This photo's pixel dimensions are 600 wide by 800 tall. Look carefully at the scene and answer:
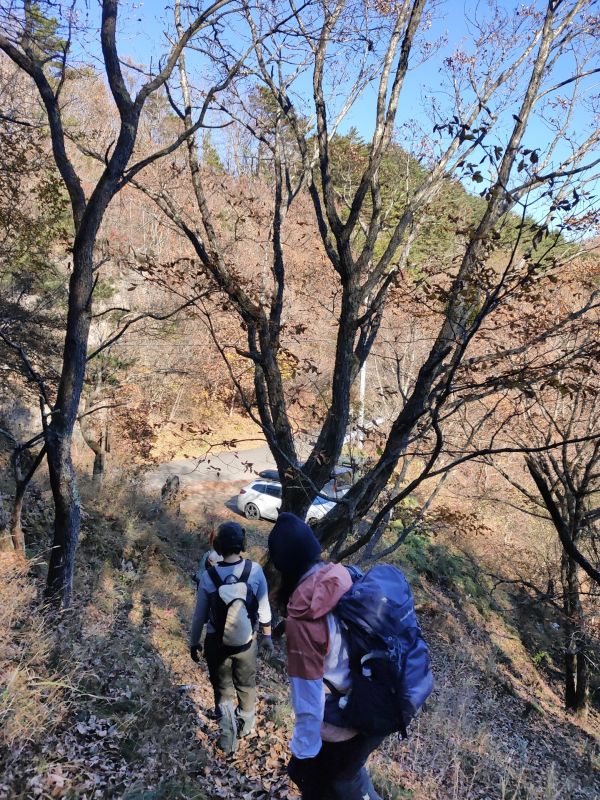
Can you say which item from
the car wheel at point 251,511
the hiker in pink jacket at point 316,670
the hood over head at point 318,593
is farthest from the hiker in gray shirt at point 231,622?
the car wheel at point 251,511

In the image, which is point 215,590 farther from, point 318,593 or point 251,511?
point 251,511

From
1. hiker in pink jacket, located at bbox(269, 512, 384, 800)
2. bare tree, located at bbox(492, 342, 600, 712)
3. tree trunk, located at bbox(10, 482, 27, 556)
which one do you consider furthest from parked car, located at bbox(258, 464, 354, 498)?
hiker in pink jacket, located at bbox(269, 512, 384, 800)

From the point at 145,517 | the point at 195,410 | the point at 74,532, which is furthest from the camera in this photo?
the point at 195,410

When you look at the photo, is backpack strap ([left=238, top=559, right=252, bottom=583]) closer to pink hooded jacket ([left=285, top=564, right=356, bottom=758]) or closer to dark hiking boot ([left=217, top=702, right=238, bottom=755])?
dark hiking boot ([left=217, top=702, right=238, bottom=755])

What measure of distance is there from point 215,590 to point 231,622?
25cm

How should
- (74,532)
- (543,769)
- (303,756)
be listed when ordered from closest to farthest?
(303,756) < (74,532) < (543,769)

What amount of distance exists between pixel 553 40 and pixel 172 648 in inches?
303

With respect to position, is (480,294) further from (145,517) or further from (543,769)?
(145,517)

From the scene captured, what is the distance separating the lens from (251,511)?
56.6 ft

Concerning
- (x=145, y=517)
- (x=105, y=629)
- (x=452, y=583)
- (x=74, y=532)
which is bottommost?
(x=452, y=583)

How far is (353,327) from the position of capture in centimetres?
553

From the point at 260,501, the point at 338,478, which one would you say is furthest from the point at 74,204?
the point at 260,501

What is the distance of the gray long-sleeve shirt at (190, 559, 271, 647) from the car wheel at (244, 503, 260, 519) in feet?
43.8

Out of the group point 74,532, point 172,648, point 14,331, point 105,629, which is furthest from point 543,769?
point 14,331
